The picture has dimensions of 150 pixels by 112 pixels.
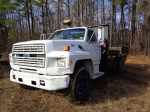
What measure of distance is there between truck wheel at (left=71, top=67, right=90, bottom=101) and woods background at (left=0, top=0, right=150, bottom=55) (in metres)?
10.9

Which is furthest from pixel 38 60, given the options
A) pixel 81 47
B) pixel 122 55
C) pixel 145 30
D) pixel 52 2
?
pixel 52 2

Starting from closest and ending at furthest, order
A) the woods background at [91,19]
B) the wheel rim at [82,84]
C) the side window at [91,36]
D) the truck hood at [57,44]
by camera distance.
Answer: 1. the truck hood at [57,44]
2. the wheel rim at [82,84]
3. the side window at [91,36]
4. the woods background at [91,19]

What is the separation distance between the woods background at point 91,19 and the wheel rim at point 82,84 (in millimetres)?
10852

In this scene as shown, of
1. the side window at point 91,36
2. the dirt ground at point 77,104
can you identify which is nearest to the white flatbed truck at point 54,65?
the side window at point 91,36

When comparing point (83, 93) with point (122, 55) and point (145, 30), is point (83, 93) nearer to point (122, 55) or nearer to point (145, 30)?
point (122, 55)

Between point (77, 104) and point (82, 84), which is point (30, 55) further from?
point (77, 104)

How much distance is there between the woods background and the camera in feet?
55.6

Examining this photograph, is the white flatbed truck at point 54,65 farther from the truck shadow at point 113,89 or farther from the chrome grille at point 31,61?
the truck shadow at point 113,89

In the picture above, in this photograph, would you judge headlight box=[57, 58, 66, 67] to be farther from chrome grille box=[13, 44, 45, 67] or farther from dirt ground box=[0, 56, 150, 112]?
dirt ground box=[0, 56, 150, 112]

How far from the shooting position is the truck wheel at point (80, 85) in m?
3.90

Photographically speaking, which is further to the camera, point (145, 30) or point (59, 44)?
point (145, 30)

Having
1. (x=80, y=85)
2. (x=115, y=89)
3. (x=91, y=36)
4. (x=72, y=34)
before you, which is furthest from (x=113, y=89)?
(x=72, y=34)

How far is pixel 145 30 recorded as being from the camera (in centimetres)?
1803

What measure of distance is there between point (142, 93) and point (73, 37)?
2963 mm
